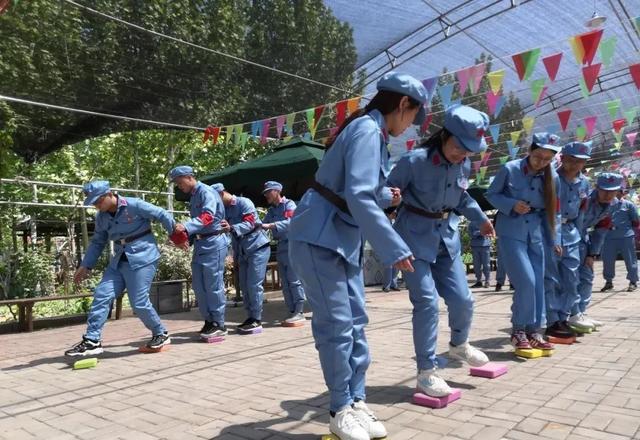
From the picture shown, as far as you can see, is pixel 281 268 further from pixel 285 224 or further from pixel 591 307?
pixel 591 307

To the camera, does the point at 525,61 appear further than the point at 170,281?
No

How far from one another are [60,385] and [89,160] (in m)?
17.0

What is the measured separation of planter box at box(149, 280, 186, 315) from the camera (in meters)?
→ 8.53

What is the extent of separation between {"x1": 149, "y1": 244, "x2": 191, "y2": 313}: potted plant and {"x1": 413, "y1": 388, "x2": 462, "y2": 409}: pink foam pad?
6.19m

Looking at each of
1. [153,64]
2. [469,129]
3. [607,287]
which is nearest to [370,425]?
[469,129]

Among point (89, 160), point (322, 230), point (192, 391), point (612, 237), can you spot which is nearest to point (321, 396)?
point (192, 391)

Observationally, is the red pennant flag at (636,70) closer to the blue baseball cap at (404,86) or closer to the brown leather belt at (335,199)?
the blue baseball cap at (404,86)

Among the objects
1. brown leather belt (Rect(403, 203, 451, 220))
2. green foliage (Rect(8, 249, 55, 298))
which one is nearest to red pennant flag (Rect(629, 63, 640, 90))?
brown leather belt (Rect(403, 203, 451, 220))

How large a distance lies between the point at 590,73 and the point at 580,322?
159 inches

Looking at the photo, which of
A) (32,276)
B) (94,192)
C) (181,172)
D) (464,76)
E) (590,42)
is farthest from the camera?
(32,276)

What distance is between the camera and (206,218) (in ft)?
17.8

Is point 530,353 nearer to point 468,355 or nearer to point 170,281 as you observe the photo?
point 468,355

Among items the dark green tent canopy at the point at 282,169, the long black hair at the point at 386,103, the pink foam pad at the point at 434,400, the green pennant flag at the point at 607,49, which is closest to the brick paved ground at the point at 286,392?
the pink foam pad at the point at 434,400

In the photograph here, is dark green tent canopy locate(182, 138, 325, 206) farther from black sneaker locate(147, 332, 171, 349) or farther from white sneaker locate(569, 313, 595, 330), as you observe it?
white sneaker locate(569, 313, 595, 330)
